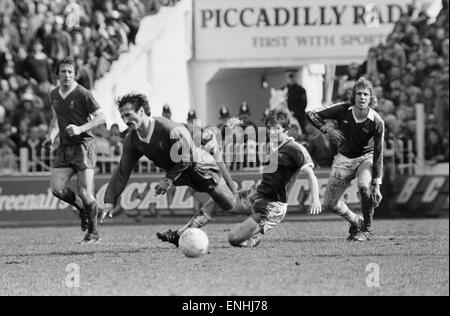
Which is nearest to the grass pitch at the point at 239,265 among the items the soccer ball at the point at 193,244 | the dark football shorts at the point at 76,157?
the soccer ball at the point at 193,244

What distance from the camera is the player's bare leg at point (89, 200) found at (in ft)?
48.2

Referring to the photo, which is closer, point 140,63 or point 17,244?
point 17,244

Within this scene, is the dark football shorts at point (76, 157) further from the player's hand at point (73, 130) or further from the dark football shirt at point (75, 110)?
the player's hand at point (73, 130)

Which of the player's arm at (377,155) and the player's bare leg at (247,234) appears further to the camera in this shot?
the player's arm at (377,155)

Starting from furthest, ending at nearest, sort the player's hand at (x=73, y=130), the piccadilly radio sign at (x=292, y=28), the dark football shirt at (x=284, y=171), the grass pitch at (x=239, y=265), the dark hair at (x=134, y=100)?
the piccadilly radio sign at (x=292, y=28), the player's hand at (x=73, y=130), the dark football shirt at (x=284, y=171), the dark hair at (x=134, y=100), the grass pitch at (x=239, y=265)

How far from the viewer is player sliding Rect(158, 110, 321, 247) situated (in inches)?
506

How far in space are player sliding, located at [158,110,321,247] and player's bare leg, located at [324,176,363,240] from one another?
51.0 inches

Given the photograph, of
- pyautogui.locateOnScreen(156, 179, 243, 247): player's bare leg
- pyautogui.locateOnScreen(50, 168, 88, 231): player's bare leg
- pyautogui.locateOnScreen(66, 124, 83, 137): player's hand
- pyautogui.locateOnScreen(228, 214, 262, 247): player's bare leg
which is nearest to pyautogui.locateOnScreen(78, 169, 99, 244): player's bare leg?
pyautogui.locateOnScreen(50, 168, 88, 231): player's bare leg

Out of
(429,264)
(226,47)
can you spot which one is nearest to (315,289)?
(429,264)

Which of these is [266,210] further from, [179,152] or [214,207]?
[179,152]

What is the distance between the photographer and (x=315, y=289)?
31.4 ft

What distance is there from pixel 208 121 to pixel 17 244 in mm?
8950

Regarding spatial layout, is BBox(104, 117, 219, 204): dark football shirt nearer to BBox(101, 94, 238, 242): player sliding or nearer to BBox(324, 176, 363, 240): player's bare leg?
BBox(101, 94, 238, 242): player sliding

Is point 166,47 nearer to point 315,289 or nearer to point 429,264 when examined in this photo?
point 429,264
